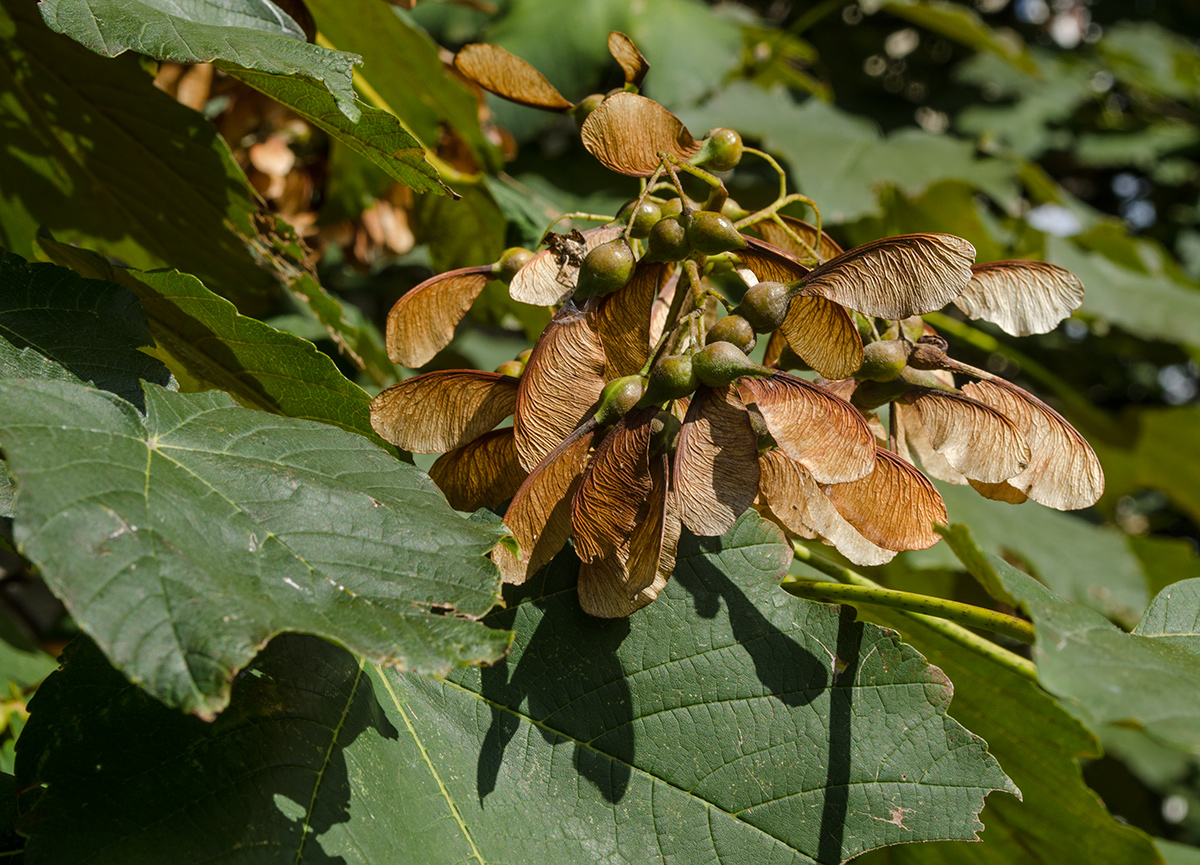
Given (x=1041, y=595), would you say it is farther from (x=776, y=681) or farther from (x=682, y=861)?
(x=682, y=861)

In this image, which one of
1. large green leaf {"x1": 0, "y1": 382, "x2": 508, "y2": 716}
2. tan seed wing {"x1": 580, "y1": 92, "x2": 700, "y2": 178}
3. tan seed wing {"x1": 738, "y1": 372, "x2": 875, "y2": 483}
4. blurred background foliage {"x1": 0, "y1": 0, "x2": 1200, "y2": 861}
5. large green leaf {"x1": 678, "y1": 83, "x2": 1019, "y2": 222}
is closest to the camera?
large green leaf {"x1": 0, "y1": 382, "x2": 508, "y2": 716}

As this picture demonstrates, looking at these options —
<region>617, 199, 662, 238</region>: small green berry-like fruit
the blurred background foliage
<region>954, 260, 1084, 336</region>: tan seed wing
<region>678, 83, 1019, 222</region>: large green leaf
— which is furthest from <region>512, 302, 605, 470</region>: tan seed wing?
<region>678, 83, 1019, 222</region>: large green leaf

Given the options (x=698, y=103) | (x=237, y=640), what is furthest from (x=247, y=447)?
(x=698, y=103)

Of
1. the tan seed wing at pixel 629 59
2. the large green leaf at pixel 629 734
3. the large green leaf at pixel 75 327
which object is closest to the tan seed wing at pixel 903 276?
the large green leaf at pixel 629 734

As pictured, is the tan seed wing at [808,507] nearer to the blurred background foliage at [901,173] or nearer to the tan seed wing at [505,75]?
the tan seed wing at [505,75]

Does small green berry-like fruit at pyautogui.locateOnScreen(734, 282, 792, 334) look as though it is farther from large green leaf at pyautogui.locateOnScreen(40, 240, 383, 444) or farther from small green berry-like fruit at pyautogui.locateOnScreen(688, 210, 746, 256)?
large green leaf at pyautogui.locateOnScreen(40, 240, 383, 444)

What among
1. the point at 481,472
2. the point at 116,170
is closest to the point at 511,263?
the point at 481,472

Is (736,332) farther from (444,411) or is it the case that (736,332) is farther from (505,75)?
(505,75)
